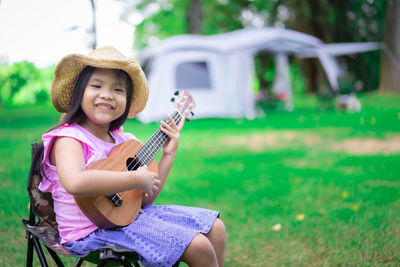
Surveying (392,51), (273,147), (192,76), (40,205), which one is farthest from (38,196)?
(392,51)

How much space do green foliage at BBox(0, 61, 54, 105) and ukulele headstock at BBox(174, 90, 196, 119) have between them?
1798cm

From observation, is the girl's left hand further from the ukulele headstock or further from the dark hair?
the dark hair

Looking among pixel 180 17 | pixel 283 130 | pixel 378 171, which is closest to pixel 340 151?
pixel 378 171

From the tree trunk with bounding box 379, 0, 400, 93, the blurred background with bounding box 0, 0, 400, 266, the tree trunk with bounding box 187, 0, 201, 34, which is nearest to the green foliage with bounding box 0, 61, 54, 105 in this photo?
the blurred background with bounding box 0, 0, 400, 266

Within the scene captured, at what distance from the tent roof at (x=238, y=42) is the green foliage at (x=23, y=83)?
8.32 meters

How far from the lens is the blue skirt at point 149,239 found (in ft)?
5.36

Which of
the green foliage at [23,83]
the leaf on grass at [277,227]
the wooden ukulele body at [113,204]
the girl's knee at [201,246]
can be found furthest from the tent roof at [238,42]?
the girl's knee at [201,246]

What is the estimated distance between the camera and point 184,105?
2.34 metres

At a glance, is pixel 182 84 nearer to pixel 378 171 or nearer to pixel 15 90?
pixel 378 171

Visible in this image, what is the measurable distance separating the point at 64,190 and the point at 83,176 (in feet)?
0.98

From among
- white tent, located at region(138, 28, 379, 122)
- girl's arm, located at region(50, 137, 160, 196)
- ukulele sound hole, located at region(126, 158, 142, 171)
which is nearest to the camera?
girl's arm, located at region(50, 137, 160, 196)

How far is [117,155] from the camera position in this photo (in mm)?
1833

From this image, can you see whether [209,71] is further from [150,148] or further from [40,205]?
[40,205]

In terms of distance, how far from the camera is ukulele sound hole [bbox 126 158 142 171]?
192 centimetres
